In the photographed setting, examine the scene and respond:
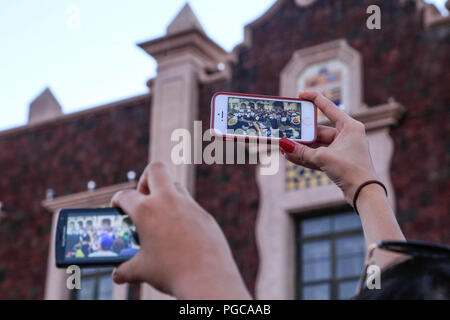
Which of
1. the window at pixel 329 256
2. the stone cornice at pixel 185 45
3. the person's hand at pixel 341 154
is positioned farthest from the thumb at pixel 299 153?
the stone cornice at pixel 185 45

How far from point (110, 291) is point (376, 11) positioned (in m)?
5.28

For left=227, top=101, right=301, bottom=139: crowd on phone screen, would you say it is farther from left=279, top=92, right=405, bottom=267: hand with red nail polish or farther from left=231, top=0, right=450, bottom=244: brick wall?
left=231, top=0, right=450, bottom=244: brick wall

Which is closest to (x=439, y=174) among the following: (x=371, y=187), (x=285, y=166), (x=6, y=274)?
(x=285, y=166)

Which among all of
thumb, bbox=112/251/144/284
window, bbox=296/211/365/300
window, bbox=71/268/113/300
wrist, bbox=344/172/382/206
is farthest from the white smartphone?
window, bbox=71/268/113/300

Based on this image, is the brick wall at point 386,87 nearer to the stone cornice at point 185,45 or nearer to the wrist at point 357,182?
the stone cornice at point 185,45

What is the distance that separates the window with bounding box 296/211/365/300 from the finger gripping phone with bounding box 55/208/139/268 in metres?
8.07

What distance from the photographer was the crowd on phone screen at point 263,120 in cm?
309

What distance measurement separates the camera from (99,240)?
2.08 meters

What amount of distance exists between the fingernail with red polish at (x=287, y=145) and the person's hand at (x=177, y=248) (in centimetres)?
114

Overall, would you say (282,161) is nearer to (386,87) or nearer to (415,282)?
(386,87)

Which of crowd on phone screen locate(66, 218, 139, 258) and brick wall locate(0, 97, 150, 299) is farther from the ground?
brick wall locate(0, 97, 150, 299)

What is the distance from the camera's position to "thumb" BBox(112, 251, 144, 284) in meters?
1.72

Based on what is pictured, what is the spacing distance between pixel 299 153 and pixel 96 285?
9552 millimetres

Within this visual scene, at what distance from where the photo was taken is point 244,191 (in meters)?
11.2
